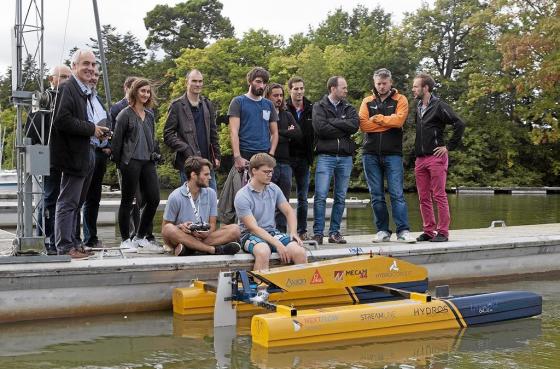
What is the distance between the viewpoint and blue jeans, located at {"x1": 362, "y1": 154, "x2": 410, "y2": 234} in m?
9.20

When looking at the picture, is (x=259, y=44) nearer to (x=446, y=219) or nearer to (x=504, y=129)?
(x=504, y=129)

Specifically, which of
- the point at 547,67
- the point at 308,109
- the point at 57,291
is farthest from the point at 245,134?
the point at 547,67

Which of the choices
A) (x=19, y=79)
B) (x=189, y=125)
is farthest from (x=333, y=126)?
(x=19, y=79)

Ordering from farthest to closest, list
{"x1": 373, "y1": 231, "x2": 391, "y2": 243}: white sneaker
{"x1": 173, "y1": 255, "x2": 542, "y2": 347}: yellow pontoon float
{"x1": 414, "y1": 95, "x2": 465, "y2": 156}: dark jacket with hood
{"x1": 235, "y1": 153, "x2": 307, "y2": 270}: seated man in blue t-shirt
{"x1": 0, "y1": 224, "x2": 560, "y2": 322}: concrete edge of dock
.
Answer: {"x1": 373, "y1": 231, "x2": 391, "y2": 243}: white sneaker < {"x1": 414, "y1": 95, "x2": 465, "y2": 156}: dark jacket with hood < {"x1": 235, "y1": 153, "x2": 307, "y2": 270}: seated man in blue t-shirt < {"x1": 0, "y1": 224, "x2": 560, "y2": 322}: concrete edge of dock < {"x1": 173, "y1": 255, "x2": 542, "y2": 347}: yellow pontoon float

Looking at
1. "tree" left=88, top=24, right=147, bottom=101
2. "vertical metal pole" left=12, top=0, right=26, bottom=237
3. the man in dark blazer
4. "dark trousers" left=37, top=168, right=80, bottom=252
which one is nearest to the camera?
"vertical metal pole" left=12, top=0, right=26, bottom=237

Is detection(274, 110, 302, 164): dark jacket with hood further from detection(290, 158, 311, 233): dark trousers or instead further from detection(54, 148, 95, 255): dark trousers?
detection(54, 148, 95, 255): dark trousers

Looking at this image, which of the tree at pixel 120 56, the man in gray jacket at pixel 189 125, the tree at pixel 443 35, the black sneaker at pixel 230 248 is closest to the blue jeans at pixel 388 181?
the man in gray jacket at pixel 189 125

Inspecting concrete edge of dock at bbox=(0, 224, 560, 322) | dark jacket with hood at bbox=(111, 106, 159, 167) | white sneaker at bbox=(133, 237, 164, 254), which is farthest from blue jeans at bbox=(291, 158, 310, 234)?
dark jacket with hood at bbox=(111, 106, 159, 167)

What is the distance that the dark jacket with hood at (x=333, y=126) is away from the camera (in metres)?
9.02

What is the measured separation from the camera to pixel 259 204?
764 cm

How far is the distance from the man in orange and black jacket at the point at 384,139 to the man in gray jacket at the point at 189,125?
1.95m

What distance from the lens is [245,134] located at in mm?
8672

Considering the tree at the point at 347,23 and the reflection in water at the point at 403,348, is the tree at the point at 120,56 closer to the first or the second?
the tree at the point at 347,23

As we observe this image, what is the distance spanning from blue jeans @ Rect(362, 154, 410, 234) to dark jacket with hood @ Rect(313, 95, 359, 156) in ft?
1.18
